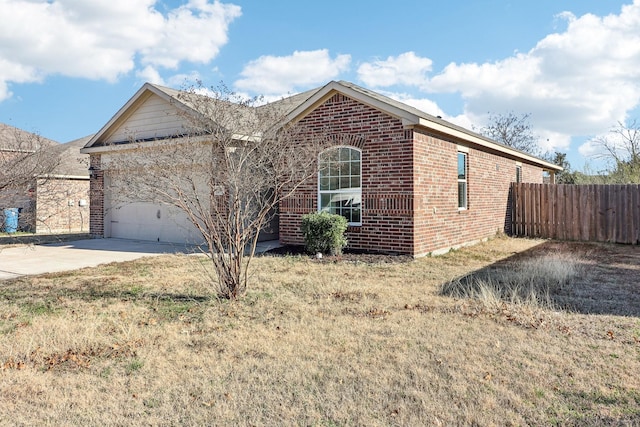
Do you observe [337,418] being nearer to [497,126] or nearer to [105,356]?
[105,356]

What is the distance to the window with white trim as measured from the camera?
12.7 m

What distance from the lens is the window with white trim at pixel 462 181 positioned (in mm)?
12695

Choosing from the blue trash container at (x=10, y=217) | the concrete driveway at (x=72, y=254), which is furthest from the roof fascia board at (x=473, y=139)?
the blue trash container at (x=10, y=217)

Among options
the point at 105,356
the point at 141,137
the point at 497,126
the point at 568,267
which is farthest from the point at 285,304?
the point at 497,126

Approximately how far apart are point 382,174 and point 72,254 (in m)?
7.86

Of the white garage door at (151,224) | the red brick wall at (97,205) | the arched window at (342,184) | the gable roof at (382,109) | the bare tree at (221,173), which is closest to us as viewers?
the bare tree at (221,173)

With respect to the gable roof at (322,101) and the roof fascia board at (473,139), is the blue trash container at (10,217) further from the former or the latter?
the roof fascia board at (473,139)

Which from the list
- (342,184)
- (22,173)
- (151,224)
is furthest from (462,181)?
(22,173)

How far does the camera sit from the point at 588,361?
4.16 m

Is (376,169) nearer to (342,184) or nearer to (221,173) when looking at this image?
(342,184)

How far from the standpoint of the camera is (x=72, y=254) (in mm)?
11555

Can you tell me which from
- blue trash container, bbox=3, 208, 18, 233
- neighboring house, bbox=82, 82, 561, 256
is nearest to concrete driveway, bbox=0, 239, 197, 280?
blue trash container, bbox=3, 208, 18, 233

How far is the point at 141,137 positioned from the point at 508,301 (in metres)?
11.9

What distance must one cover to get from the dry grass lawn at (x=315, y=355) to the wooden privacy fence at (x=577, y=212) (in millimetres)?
8148
